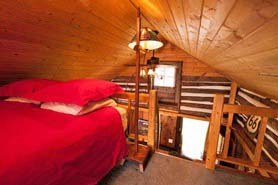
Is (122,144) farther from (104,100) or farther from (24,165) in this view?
(24,165)

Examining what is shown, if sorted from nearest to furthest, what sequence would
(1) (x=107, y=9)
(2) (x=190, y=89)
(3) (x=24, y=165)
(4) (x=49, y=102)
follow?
1. (3) (x=24, y=165)
2. (4) (x=49, y=102)
3. (1) (x=107, y=9)
4. (2) (x=190, y=89)

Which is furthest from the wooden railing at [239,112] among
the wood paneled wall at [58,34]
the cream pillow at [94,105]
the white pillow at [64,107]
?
the wood paneled wall at [58,34]

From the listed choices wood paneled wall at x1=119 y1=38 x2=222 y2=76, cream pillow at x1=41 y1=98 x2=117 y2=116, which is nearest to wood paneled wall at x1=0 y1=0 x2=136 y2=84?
cream pillow at x1=41 y1=98 x2=117 y2=116

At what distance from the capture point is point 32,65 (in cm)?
220

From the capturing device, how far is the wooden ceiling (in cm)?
63

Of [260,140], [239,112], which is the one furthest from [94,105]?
[260,140]

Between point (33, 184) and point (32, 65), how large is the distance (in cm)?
195

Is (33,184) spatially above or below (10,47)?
below

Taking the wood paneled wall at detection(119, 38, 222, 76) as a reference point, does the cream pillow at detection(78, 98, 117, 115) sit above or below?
below

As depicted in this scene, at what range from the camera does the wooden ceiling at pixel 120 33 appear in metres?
0.63

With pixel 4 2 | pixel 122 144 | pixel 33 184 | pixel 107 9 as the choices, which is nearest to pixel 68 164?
pixel 33 184

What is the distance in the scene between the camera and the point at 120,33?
266 centimetres

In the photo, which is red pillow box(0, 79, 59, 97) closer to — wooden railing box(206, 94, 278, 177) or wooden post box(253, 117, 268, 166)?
wooden railing box(206, 94, 278, 177)

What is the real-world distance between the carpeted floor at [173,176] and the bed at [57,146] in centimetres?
24
